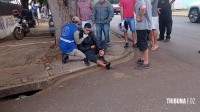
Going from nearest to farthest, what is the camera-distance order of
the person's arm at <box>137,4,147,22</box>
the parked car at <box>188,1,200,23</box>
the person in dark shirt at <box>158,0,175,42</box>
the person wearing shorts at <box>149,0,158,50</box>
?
the person's arm at <box>137,4,147,22</box> < the person wearing shorts at <box>149,0,158,50</box> < the person in dark shirt at <box>158,0,175,42</box> < the parked car at <box>188,1,200,23</box>

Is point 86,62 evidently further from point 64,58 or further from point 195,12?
point 195,12

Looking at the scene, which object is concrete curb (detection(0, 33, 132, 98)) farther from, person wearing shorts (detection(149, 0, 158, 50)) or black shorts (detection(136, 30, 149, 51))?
person wearing shorts (detection(149, 0, 158, 50))

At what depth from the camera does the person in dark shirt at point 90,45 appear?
292 inches

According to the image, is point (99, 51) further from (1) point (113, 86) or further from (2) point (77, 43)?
(1) point (113, 86)

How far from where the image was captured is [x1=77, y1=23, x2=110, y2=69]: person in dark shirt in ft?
24.3

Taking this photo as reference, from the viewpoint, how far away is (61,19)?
8.84m

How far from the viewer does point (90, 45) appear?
25.1 ft

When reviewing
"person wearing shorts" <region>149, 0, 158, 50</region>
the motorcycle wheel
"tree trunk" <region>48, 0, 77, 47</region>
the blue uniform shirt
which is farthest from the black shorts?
the motorcycle wheel

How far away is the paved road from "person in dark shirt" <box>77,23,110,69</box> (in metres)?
0.49

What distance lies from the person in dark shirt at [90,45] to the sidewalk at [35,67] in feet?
0.72

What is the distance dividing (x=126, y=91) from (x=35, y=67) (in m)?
2.89

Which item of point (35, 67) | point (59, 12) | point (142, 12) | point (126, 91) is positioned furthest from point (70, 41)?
point (126, 91)

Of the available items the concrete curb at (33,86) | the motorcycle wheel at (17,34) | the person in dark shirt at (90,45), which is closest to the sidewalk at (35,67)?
the concrete curb at (33,86)

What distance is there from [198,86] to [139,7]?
7.20 ft
